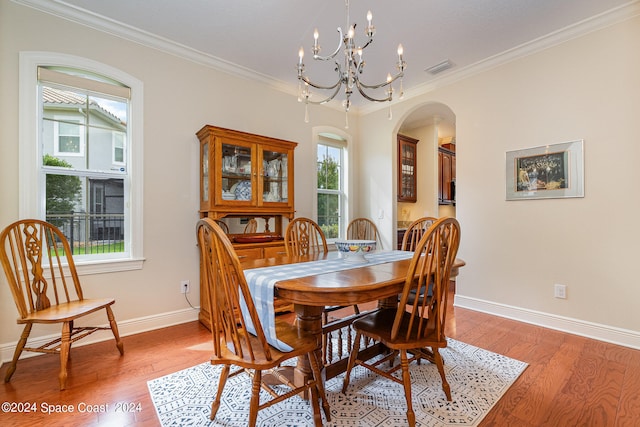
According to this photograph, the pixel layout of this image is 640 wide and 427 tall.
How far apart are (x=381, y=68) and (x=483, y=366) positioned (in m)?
3.02

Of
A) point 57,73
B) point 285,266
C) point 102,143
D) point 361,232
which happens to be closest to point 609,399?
point 285,266

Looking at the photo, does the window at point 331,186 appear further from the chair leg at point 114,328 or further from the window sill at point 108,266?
the chair leg at point 114,328

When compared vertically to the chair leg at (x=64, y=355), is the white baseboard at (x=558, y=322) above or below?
below

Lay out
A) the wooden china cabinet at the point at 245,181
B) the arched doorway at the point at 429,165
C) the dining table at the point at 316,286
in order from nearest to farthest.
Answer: the dining table at the point at 316,286 → the wooden china cabinet at the point at 245,181 → the arched doorway at the point at 429,165

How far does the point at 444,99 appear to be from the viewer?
3.60 metres

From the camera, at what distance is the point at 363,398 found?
1.72 metres

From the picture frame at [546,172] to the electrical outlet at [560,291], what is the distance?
0.83m

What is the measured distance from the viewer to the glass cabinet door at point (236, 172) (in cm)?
291

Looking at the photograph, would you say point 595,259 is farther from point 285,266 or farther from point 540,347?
point 285,266

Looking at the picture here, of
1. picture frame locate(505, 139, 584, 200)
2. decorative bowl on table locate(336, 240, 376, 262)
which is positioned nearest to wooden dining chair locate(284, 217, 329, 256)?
decorative bowl on table locate(336, 240, 376, 262)

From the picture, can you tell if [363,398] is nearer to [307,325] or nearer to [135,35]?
[307,325]

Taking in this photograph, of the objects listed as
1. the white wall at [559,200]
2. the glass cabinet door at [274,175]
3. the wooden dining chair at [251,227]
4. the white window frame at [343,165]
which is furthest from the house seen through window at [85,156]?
the white wall at [559,200]

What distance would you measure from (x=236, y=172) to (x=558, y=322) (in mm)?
3388

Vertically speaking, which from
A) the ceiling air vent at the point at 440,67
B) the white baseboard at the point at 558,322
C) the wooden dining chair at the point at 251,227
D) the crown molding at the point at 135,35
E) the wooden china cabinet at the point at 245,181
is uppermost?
the ceiling air vent at the point at 440,67
